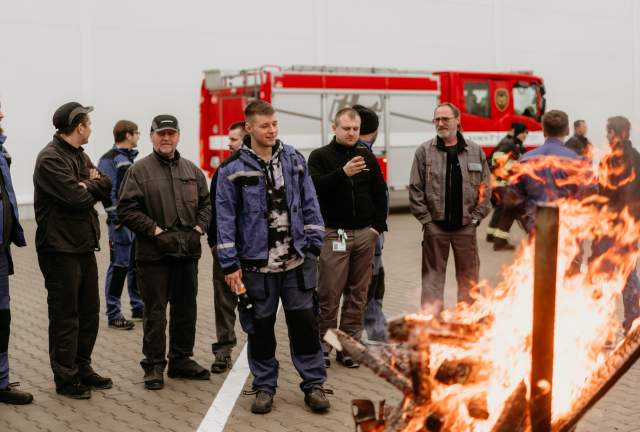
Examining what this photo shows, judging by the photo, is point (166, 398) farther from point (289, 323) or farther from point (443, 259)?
point (443, 259)

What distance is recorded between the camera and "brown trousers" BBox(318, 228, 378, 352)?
6777 mm

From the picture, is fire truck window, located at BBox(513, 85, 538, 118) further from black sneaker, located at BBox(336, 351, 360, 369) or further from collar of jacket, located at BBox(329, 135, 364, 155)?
black sneaker, located at BBox(336, 351, 360, 369)

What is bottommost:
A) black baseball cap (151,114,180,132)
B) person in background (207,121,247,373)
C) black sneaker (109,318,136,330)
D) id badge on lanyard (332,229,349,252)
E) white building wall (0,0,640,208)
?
black sneaker (109,318,136,330)

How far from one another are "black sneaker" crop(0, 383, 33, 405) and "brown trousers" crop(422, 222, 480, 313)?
339 centimetres

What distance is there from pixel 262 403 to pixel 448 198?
2553 millimetres

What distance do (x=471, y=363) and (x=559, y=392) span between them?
602mm

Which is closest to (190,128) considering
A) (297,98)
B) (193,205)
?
(297,98)

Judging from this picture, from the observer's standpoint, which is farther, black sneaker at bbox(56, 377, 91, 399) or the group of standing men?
black sneaker at bbox(56, 377, 91, 399)

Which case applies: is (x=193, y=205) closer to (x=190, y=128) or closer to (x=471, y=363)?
(x=471, y=363)

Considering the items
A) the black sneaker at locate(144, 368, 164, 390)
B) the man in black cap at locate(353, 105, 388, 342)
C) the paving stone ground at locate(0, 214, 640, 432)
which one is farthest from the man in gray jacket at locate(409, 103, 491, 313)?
the black sneaker at locate(144, 368, 164, 390)

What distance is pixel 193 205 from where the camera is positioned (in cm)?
662

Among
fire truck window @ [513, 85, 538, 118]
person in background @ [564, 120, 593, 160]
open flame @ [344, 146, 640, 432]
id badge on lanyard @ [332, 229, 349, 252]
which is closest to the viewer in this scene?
open flame @ [344, 146, 640, 432]

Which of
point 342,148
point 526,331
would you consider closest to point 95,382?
point 342,148

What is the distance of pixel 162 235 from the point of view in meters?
6.39
